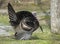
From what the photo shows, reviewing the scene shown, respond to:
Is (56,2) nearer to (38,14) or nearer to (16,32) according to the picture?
(16,32)

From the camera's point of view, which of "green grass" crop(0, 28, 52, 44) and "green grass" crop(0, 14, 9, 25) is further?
"green grass" crop(0, 14, 9, 25)

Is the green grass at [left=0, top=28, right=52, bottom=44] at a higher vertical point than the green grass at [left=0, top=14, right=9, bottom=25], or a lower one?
higher

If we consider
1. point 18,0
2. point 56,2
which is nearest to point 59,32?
point 56,2

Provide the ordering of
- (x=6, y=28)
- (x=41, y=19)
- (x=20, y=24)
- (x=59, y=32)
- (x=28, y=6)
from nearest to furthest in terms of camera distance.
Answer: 1. (x=20, y=24)
2. (x=59, y=32)
3. (x=6, y=28)
4. (x=41, y=19)
5. (x=28, y=6)

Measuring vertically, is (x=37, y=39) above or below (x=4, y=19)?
above

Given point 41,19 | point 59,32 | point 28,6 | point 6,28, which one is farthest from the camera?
point 28,6

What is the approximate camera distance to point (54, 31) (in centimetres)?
469

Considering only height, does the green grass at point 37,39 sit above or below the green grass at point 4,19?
above

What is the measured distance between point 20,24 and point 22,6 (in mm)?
2174

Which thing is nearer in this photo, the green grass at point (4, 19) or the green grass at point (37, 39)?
the green grass at point (37, 39)

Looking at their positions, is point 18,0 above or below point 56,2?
below

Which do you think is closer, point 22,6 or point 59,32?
point 59,32

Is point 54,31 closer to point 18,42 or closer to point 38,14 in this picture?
point 18,42

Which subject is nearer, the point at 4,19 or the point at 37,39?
the point at 37,39
